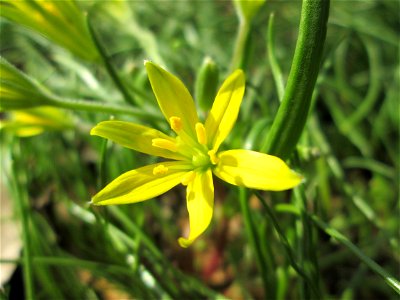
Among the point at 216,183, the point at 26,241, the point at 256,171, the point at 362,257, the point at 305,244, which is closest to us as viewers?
the point at 256,171

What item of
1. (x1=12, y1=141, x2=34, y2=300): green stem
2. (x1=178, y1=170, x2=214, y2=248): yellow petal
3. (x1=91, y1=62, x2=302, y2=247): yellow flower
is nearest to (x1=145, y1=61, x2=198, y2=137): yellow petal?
(x1=91, y1=62, x2=302, y2=247): yellow flower

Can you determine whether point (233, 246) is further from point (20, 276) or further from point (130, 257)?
point (20, 276)

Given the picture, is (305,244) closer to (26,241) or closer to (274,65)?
(274,65)

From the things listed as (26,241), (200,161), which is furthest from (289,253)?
(26,241)

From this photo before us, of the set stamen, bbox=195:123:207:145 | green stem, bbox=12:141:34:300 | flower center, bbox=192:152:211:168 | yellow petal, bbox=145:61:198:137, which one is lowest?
green stem, bbox=12:141:34:300

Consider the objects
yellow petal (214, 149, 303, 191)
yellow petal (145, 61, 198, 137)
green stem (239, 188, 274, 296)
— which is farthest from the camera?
green stem (239, 188, 274, 296)

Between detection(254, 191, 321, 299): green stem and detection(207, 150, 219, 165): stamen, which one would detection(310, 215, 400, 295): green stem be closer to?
detection(254, 191, 321, 299): green stem
